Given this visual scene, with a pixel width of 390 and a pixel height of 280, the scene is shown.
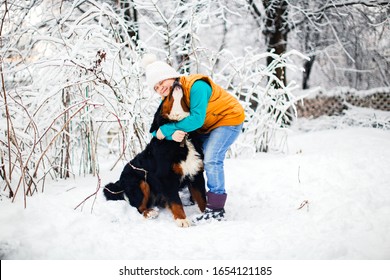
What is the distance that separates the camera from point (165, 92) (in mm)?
2447

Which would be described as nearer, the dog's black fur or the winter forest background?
the dog's black fur

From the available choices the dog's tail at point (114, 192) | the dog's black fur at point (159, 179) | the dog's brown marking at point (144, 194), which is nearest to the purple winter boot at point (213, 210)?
the dog's black fur at point (159, 179)

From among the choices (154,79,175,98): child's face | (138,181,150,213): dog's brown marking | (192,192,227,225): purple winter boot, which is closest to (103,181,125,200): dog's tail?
(138,181,150,213): dog's brown marking

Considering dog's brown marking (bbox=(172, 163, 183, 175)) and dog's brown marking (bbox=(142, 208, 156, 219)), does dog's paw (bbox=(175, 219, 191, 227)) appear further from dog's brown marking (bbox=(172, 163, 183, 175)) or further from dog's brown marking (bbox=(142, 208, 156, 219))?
dog's brown marking (bbox=(172, 163, 183, 175))

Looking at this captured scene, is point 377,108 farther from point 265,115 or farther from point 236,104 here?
point 236,104

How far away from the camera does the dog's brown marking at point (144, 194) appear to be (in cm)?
270

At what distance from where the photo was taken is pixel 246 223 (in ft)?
8.19

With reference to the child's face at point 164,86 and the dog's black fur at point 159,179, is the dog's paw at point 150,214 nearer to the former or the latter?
the dog's black fur at point 159,179

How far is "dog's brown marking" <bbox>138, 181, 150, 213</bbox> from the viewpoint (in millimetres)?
2695

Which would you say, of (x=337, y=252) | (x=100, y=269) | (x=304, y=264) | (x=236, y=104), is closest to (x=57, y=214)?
(x=100, y=269)

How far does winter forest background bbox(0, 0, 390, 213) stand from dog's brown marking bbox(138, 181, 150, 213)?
1.15 ft

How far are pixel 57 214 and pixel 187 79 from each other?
4.59 ft

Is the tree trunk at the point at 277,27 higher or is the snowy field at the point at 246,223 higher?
the tree trunk at the point at 277,27

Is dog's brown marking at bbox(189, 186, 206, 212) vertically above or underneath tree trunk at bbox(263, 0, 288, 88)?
underneath
